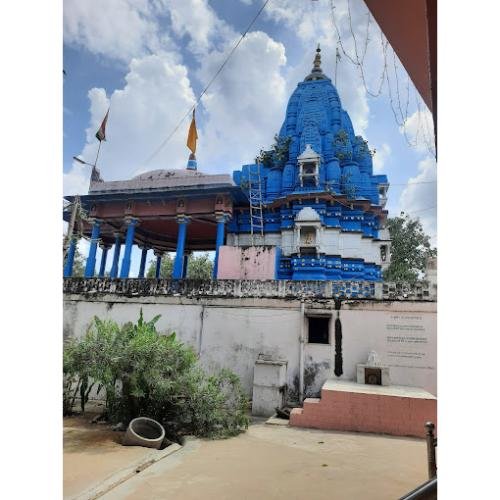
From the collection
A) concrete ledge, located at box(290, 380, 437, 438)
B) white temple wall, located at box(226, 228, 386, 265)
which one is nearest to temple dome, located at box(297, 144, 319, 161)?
white temple wall, located at box(226, 228, 386, 265)

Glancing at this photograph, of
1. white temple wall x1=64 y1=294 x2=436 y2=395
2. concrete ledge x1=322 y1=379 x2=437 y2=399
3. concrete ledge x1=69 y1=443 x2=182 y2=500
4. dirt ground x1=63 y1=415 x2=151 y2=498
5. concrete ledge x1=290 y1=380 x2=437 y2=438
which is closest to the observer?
concrete ledge x1=69 y1=443 x2=182 y2=500

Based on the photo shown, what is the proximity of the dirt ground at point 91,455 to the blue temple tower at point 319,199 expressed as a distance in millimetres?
5903

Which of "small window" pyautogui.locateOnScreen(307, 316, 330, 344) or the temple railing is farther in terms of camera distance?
"small window" pyautogui.locateOnScreen(307, 316, 330, 344)

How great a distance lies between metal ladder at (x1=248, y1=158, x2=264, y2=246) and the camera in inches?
432

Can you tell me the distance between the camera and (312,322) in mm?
6941

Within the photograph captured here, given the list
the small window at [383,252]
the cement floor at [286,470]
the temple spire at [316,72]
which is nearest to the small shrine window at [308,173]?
the small window at [383,252]

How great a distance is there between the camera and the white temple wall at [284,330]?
20.5ft

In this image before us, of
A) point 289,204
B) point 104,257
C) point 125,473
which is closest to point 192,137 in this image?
point 289,204

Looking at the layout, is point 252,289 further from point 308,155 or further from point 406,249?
point 406,249

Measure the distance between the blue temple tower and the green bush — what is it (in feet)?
16.9

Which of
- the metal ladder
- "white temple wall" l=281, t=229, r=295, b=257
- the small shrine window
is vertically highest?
the small shrine window

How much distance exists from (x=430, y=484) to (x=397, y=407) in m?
4.76

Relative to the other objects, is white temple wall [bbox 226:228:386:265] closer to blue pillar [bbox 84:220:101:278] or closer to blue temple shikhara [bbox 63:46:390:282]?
blue temple shikhara [bbox 63:46:390:282]
